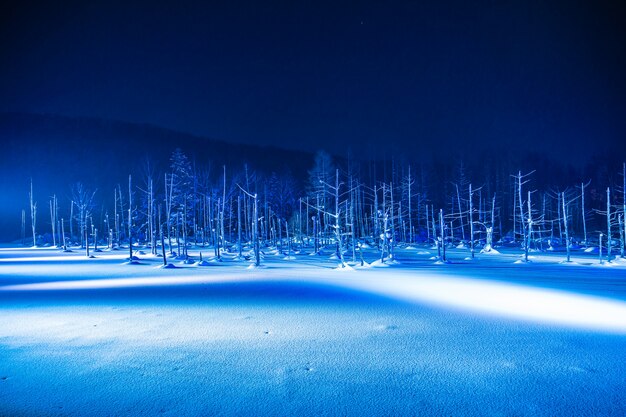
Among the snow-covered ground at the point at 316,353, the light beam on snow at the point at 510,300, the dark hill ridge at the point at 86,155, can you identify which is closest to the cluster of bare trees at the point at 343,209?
the dark hill ridge at the point at 86,155

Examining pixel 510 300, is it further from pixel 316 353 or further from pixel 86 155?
pixel 86 155

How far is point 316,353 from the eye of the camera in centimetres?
555

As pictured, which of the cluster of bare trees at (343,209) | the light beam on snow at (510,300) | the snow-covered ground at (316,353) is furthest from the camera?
the cluster of bare trees at (343,209)

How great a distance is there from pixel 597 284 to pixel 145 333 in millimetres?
13784

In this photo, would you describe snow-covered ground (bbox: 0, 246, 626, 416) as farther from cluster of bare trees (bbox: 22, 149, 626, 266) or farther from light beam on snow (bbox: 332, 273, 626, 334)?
cluster of bare trees (bbox: 22, 149, 626, 266)

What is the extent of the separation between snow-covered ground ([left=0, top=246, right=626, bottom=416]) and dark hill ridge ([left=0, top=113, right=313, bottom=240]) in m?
64.3

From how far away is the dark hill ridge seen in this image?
7562 cm

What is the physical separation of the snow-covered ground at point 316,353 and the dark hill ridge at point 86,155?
64.3 metres

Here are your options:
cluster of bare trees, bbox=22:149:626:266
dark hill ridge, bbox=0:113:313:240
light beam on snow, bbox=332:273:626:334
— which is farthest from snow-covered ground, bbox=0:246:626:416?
dark hill ridge, bbox=0:113:313:240

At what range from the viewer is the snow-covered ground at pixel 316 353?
157 inches

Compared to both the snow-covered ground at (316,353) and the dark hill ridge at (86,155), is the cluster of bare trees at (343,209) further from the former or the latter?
the snow-covered ground at (316,353)

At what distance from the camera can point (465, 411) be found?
3756 mm

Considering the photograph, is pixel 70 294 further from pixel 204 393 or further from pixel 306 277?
pixel 204 393

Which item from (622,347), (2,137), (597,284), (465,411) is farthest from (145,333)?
Answer: (2,137)
